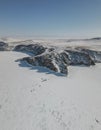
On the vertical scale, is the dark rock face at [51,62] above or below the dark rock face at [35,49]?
above

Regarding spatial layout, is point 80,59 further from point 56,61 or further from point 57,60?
point 56,61

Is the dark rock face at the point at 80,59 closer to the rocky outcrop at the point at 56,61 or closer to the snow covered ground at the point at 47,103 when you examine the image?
the rocky outcrop at the point at 56,61

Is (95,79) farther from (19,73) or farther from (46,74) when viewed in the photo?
(19,73)

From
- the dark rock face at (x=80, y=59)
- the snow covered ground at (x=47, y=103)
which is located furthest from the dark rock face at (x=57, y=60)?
the snow covered ground at (x=47, y=103)

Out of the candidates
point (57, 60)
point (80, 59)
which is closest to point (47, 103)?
point (57, 60)

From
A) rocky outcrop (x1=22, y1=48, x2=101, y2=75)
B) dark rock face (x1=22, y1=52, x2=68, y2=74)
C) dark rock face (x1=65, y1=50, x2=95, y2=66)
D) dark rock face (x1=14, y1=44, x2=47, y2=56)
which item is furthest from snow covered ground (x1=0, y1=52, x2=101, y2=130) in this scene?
dark rock face (x1=14, y1=44, x2=47, y2=56)

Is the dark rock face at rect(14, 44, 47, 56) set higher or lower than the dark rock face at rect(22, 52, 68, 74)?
lower

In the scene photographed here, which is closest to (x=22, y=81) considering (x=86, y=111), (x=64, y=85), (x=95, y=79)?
(x=64, y=85)

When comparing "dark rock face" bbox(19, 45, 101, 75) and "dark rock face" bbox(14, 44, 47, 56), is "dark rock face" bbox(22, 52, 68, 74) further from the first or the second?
"dark rock face" bbox(14, 44, 47, 56)
